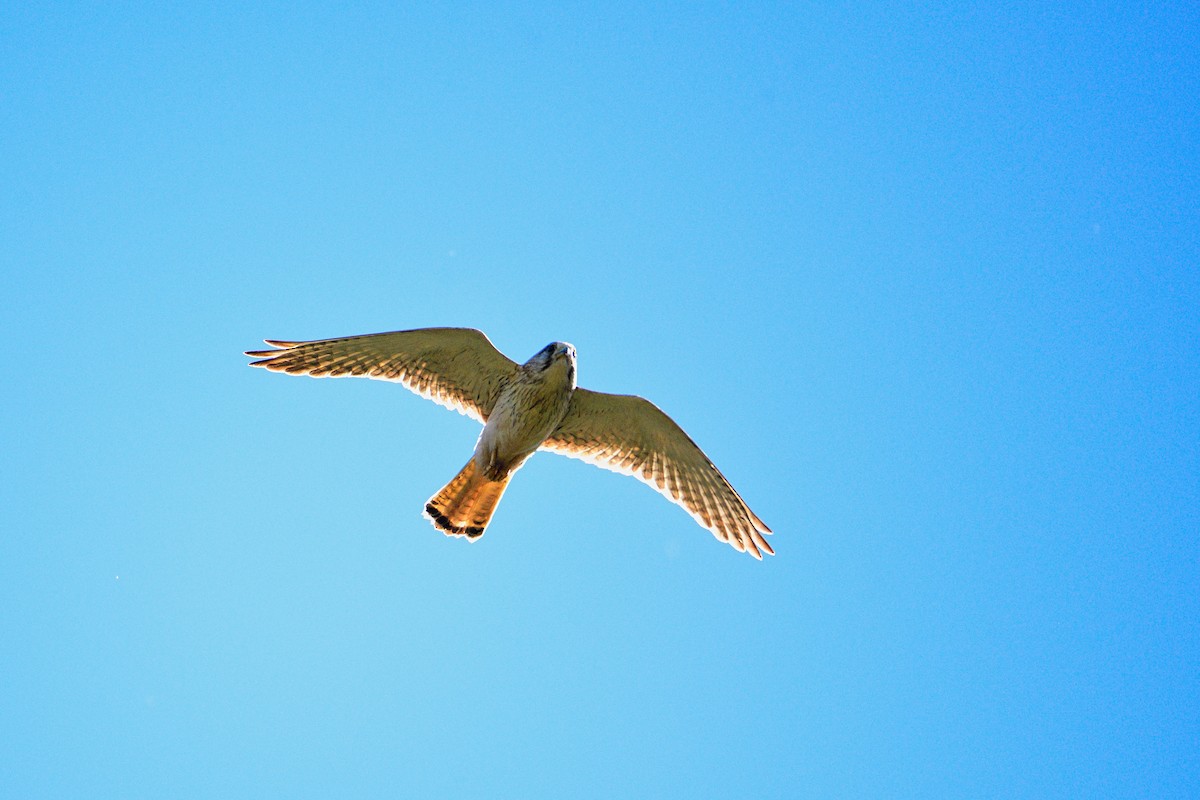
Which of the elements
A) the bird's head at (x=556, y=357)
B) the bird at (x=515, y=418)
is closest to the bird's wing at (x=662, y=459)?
the bird at (x=515, y=418)

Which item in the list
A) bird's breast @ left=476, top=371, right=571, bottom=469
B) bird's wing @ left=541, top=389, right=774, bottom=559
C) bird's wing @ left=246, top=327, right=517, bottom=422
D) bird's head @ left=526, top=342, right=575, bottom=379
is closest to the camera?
bird's head @ left=526, top=342, right=575, bottom=379

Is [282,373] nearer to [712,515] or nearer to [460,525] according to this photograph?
[460,525]

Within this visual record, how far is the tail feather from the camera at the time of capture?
28.8 ft

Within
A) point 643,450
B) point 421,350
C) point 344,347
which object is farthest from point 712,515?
point 344,347

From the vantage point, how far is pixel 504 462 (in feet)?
28.6

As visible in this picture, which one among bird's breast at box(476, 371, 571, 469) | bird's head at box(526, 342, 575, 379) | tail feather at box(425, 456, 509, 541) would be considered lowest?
tail feather at box(425, 456, 509, 541)

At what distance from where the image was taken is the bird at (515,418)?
8609 millimetres

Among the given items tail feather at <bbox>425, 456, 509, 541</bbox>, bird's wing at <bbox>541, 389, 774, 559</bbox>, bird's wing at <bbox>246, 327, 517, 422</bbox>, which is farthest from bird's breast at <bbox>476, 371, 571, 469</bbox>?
bird's wing at <bbox>541, 389, 774, 559</bbox>

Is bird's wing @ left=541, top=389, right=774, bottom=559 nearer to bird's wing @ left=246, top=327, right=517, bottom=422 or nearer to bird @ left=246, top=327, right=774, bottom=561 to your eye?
bird @ left=246, top=327, right=774, bottom=561

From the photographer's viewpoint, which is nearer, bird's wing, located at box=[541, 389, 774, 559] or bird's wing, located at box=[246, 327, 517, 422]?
bird's wing, located at box=[246, 327, 517, 422]

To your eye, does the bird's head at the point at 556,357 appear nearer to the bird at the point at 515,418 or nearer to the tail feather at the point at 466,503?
the bird at the point at 515,418

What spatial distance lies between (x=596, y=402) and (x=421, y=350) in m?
1.60

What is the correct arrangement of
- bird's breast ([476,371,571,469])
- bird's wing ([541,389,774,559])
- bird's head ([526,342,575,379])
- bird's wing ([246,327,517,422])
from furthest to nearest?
1. bird's wing ([541,389,774,559])
2. bird's wing ([246,327,517,422])
3. bird's breast ([476,371,571,469])
4. bird's head ([526,342,575,379])

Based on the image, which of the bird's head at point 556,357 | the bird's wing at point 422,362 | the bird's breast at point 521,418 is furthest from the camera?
the bird's wing at point 422,362
